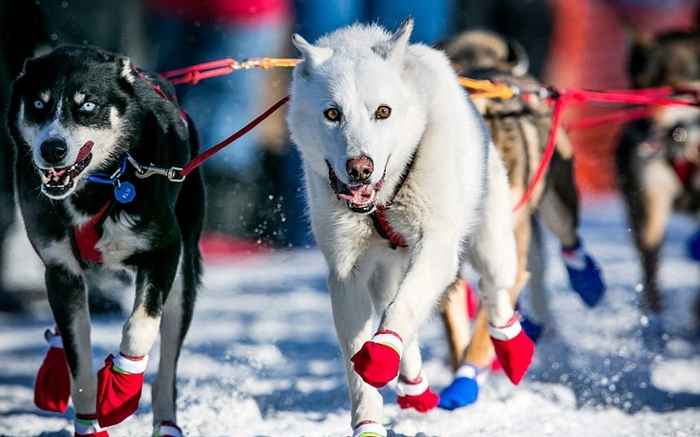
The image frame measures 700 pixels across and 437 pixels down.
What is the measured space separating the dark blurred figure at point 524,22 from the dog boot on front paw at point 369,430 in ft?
18.9

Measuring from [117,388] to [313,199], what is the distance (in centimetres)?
73

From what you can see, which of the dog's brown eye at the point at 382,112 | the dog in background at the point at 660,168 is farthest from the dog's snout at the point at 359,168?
the dog in background at the point at 660,168

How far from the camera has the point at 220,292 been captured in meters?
5.96

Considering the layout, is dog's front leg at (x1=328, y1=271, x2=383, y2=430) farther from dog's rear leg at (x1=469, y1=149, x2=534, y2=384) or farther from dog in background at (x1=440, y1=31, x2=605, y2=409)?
dog in background at (x1=440, y1=31, x2=605, y2=409)

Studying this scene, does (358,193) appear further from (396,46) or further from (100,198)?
(100,198)

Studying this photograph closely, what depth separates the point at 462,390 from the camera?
3504 millimetres

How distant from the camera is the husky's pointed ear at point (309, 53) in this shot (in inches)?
110

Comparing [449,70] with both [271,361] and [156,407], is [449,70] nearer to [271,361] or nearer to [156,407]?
[156,407]

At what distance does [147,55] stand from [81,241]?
354cm

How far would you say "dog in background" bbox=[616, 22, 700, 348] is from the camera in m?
5.38

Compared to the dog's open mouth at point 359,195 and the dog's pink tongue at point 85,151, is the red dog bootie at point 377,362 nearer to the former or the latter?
the dog's open mouth at point 359,195

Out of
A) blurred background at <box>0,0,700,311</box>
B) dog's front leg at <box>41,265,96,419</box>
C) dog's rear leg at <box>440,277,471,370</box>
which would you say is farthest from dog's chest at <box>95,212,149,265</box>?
blurred background at <box>0,0,700,311</box>

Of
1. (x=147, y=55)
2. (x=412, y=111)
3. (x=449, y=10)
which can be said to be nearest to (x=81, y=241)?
(x=412, y=111)

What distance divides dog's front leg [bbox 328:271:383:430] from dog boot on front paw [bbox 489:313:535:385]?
0.54 metres
